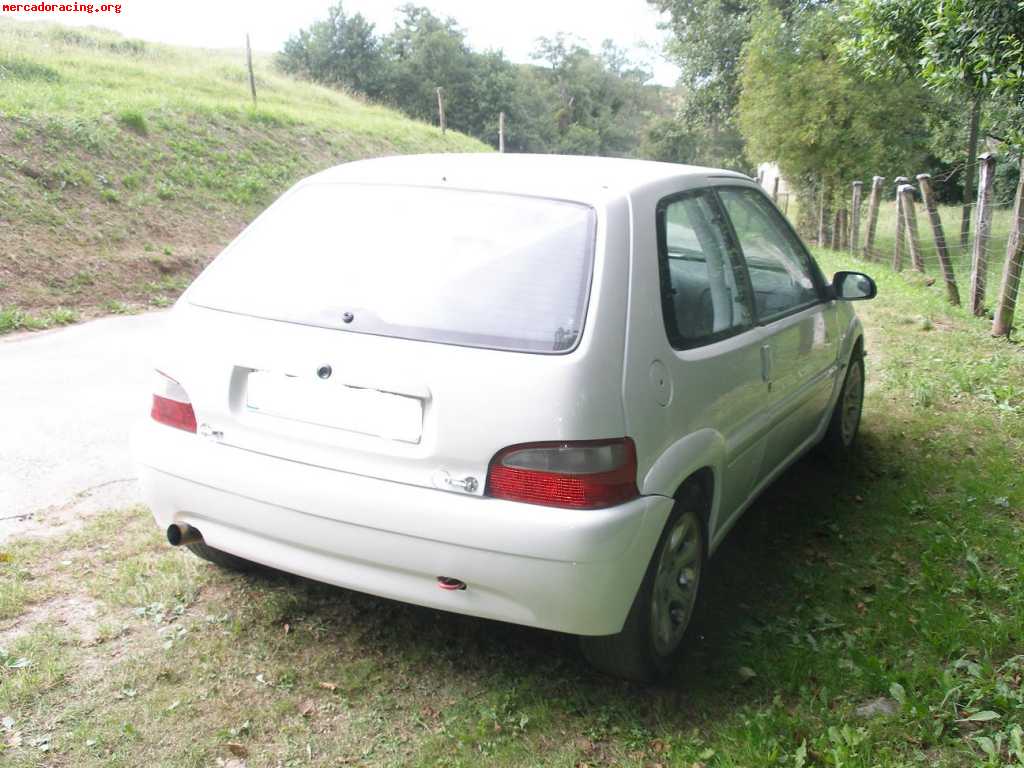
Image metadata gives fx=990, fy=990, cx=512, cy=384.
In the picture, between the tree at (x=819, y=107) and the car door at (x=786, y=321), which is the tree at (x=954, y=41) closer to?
the car door at (x=786, y=321)

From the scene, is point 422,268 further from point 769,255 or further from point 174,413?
point 769,255

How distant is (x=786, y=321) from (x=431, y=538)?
2.21 metres

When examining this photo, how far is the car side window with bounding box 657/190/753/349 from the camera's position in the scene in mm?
3338

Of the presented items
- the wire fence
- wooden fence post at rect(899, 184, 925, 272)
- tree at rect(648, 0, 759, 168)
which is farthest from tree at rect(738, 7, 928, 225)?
wooden fence post at rect(899, 184, 925, 272)

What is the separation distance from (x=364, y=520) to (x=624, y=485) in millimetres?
777

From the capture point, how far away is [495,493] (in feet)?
9.34

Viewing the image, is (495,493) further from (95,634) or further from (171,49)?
(171,49)

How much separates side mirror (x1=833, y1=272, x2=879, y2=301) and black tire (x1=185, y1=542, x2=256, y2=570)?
3.17 metres

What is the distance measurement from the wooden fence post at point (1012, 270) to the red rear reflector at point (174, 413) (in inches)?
311

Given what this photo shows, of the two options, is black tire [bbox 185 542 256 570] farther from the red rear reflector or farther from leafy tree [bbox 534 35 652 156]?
leafy tree [bbox 534 35 652 156]

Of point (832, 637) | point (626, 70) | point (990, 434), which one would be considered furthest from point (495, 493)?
point (626, 70)

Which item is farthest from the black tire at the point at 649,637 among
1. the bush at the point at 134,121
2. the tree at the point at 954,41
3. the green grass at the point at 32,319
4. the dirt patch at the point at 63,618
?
→ the bush at the point at 134,121

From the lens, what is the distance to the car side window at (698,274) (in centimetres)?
334

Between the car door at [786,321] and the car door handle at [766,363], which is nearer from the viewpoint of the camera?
the car door handle at [766,363]
